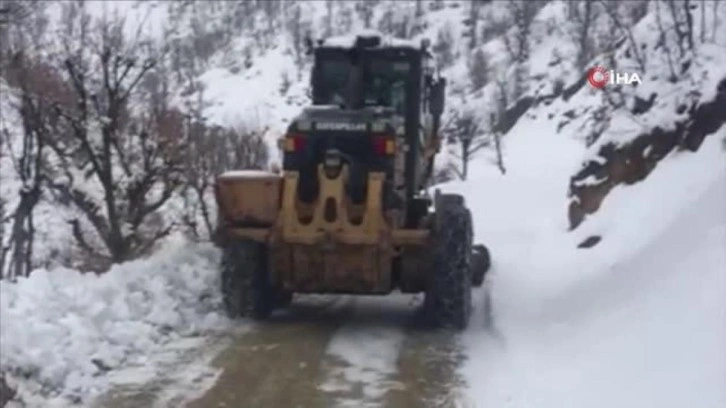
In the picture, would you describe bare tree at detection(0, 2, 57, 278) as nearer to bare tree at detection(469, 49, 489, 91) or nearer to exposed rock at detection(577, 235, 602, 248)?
exposed rock at detection(577, 235, 602, 248)

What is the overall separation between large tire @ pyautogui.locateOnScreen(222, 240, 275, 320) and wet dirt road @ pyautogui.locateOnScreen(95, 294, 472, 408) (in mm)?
259

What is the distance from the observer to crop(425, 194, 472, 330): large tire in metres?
12.5

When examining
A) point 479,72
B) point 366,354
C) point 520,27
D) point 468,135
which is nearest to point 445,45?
point 520,27

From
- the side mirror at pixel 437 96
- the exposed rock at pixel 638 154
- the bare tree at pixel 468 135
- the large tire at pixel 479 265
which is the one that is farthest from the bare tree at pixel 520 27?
the side mirror at pixel 437 96

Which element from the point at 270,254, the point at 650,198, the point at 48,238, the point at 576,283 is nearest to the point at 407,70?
the point at 270,254

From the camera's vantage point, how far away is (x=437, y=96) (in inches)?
556

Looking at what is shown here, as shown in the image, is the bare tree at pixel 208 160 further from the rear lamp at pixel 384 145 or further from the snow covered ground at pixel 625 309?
the rear lamp at pixel 384 145

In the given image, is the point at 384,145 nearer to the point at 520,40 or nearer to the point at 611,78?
the point at 611,78

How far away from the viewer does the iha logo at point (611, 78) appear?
22.5 metres

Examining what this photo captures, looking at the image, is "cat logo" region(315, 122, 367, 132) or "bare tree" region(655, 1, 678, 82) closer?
"cat logo" region(315, 122, 367, 132)

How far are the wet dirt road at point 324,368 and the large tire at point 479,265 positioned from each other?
274cm

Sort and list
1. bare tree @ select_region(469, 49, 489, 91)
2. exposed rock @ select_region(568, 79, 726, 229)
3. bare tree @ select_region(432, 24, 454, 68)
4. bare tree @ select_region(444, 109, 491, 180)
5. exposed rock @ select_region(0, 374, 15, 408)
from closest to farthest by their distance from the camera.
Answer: exposed rock @ select_region(0, 374, 15, 408)
exposed rock @ select_region(568, 79, 726, 229)
bare tree @ select_region(444, 109, 491, 180)
bare tree @ select_region(469, 49, 489, 91)
bare tree @ select_region(432, 24, 454, 68)

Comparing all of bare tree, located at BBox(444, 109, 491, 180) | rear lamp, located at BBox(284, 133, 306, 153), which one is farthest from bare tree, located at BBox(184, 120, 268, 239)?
bare tree, located at BBox(444, 109, 491, 180)

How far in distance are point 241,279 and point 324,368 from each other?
2591mm
